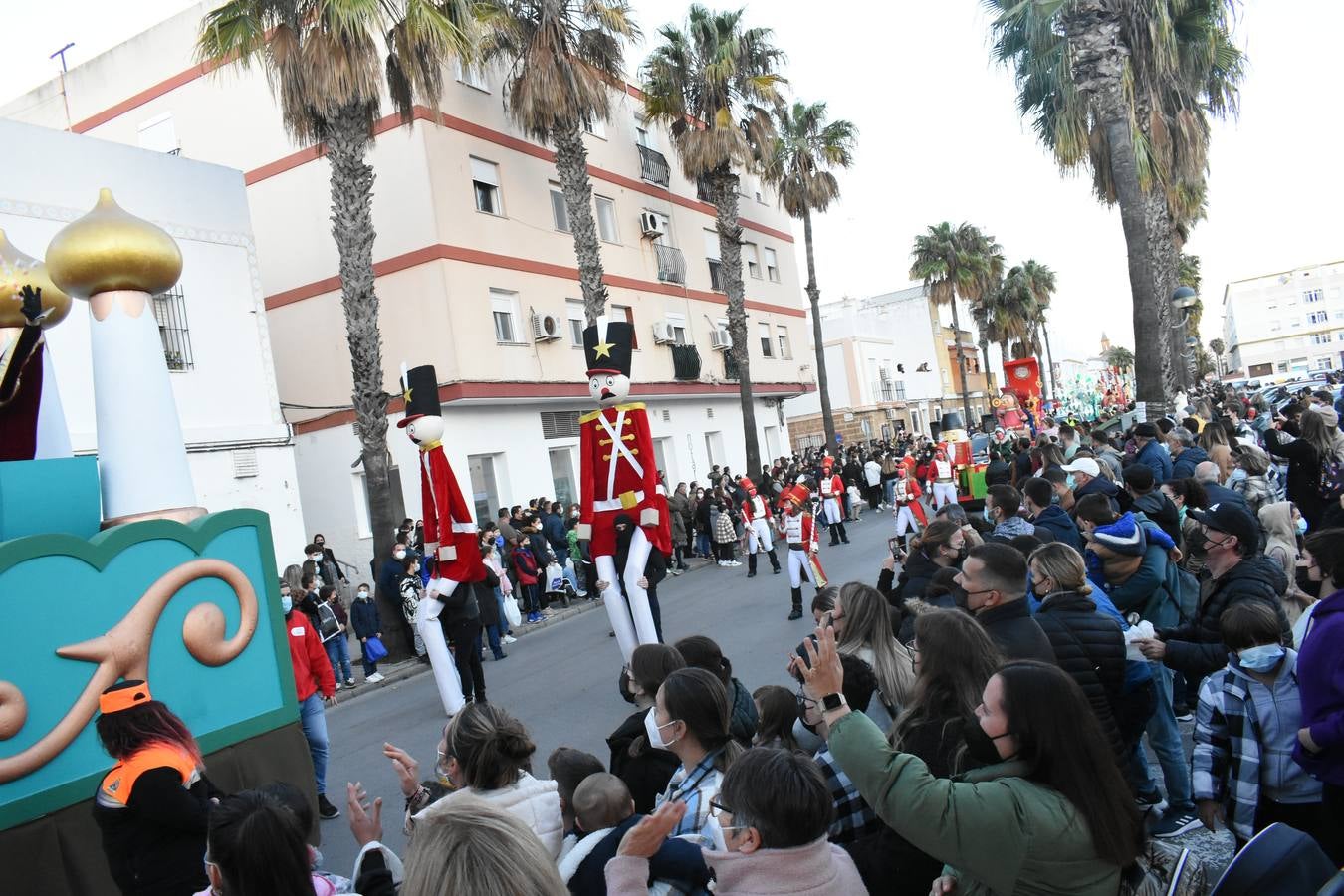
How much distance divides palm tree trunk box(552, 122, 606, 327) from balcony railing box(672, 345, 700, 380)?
6763mm

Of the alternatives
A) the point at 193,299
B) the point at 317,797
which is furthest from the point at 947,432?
the point at 317,797

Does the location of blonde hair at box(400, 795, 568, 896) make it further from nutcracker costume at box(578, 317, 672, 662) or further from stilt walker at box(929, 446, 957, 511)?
stilt walker at box(929, 446, 957, 511)

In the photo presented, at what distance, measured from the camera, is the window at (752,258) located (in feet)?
103

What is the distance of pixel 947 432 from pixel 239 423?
41.5 feet

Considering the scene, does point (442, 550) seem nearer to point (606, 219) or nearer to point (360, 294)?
point (360, 294)

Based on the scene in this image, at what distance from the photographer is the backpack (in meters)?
2.38

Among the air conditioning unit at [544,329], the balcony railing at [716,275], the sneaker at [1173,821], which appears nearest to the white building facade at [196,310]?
the air conditioning unit at [544,329]

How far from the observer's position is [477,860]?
77.2 inches

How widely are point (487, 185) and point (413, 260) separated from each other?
107 inches

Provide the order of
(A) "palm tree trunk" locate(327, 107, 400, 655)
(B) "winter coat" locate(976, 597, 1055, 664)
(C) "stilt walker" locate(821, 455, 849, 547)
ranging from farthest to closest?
1. (C) "stilt walker" locate(821, 455, 849, 547)
2. (A) "palm tree trunk" locate(327, 107, 400, 655)
3. (B) "winter coat" locate(976, 597, 1055, 664)

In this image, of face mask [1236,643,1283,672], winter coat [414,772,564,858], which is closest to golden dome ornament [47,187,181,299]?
winter coat [414,772,564,858]

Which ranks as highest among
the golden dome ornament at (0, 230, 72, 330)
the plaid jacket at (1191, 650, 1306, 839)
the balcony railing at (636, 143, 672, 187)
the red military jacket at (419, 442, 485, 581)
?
the balcony railing at (636, 143, 672, 187)

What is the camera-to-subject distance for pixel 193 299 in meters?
14.6

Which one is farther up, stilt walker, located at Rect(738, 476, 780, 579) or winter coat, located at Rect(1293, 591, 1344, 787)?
winter coat, located at Rect(1293, 591, 1344, 787)
